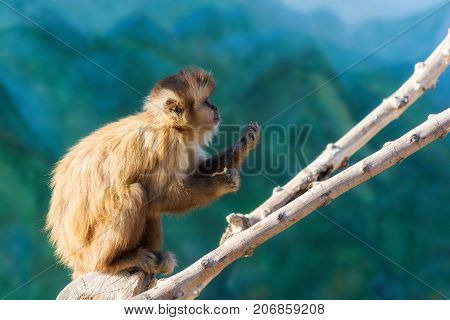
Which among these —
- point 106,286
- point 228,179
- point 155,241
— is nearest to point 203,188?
point 228,179

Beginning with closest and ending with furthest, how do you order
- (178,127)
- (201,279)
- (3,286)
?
(201,279), (178,127), (3,286)

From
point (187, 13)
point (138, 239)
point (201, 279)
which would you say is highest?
point (187, 13)

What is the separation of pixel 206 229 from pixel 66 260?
9.85ft

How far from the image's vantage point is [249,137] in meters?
3.88

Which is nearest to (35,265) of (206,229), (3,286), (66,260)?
(3,286)

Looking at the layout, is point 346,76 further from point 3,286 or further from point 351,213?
point 3,286

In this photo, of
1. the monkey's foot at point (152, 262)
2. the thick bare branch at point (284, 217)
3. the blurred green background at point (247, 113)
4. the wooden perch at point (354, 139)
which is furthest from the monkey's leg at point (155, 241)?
the blurred green background at point (247, 113)

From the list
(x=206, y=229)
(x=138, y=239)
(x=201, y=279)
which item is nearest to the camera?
(x=201, y=279)

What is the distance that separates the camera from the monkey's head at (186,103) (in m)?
3.91

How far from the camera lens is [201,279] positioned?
3.09m

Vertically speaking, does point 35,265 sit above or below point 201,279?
above

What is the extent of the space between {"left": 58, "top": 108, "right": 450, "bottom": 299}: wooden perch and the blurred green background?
133 inches

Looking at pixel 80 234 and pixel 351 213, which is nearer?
pixel 80 234

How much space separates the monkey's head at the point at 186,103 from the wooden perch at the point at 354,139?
1.96 feet
